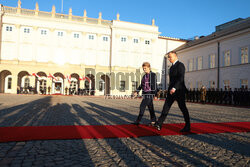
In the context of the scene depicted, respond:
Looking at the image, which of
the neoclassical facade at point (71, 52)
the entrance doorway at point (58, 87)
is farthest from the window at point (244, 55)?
the entrance doorway at point (58, 87)

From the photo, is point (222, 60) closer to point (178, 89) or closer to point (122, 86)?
point (122, 86)

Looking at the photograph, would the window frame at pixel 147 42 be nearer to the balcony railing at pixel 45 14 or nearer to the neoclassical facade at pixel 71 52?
the neoclassical facade at pixel 71 52

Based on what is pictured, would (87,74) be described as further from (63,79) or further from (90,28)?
(90,28)

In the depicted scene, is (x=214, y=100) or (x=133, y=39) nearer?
(x=214, y=100)

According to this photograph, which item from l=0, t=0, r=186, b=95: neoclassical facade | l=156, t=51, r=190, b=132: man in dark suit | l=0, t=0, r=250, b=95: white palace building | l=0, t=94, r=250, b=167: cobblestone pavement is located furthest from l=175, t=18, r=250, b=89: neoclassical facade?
l=0, t=94, r=250, b=167: cobblestone pavement

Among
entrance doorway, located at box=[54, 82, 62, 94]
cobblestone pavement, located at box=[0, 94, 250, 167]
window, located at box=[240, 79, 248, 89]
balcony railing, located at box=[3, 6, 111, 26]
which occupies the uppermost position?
balcony railing, located at box=[3, 6, 111, 26]

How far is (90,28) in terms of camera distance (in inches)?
1510

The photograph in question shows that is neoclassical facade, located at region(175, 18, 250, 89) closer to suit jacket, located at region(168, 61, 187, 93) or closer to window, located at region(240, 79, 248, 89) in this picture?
window, located at region(240, 79, 248, 89)

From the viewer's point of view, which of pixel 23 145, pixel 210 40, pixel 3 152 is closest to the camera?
pixel 3 152

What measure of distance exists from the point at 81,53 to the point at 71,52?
68.6 inches

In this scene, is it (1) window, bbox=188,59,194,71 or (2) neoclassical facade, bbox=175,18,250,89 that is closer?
(2) neoclassical facade, bbox=175,18,250,89

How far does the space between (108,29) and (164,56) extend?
490 inches

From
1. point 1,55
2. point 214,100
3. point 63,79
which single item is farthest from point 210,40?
point 1,55

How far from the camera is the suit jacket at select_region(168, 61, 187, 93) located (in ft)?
15.9
